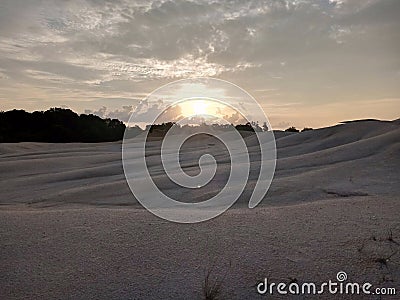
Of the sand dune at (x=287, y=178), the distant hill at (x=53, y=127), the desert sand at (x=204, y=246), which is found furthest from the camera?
the distant hill at (x=53, y=127)

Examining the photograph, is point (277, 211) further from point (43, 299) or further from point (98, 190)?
point (98, 190)

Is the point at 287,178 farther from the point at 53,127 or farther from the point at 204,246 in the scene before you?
the point at 53,127

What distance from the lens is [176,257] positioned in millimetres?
2547

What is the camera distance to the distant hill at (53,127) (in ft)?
64.4

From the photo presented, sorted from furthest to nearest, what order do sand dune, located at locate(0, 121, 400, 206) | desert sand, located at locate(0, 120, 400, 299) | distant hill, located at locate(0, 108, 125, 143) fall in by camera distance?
distant hill, located at locate(0, 108, 125, 143) → sand dune, located at locate(0, 121, 400, 206) → desert sand, located at locate(0, 120, 400, 299)

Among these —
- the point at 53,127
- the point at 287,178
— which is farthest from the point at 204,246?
the point at 53,127

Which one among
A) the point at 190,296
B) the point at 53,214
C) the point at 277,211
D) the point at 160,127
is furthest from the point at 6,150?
the point at 190,296

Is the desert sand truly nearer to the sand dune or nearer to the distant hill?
the sand dune

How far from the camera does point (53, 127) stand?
20422 mm

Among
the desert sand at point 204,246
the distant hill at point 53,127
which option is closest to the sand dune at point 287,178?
the desert sand at point 204,246

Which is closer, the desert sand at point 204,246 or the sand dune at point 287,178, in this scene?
the desert sand at point 204,246

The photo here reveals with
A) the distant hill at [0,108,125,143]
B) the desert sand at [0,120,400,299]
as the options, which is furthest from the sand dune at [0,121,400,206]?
the distant hill at [0,108,125,143]

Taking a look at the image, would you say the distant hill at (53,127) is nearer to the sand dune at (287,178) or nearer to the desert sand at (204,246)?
the sand dune at (287,178)

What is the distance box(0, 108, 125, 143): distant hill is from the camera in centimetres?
1962
